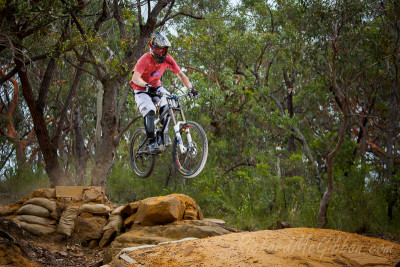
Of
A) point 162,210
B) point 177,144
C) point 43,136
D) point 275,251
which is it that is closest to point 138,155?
point 162,210

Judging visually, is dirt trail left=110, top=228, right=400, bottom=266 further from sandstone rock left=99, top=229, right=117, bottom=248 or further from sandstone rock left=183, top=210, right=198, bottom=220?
sandstone rock left=99, top=229, right=117, bottom=248

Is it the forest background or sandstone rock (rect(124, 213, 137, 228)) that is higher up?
the forest background

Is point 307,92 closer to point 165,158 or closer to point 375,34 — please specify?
point 375,34

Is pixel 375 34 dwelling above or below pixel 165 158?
above

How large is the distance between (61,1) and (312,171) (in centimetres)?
978

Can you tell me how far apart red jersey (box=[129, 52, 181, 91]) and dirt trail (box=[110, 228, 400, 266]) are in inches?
105

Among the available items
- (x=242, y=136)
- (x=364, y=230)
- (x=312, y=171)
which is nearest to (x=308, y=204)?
(x=364, y=230)

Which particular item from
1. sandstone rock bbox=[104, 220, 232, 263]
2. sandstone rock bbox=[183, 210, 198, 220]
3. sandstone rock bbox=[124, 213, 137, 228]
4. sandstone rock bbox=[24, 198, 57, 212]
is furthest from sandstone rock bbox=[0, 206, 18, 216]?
sandstone rock bbox=[183, 210, 198, 220]

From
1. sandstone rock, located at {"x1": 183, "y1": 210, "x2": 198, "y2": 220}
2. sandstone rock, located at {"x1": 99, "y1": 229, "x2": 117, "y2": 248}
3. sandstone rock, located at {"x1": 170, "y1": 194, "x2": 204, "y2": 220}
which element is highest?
sandstone rock, located at {"x1": 170, "y1": 194, "x2": 204, "y2": 220}

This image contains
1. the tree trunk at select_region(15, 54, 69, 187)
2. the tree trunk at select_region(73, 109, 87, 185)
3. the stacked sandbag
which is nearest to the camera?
the stacked sandbag

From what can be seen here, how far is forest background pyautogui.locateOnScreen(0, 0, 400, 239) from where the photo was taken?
9266 millimetres

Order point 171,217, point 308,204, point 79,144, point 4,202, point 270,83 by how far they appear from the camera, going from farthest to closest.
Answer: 1. point 270,83
2. point 79,144
3. point 4,202
4. point 308,204
5. point 171,217

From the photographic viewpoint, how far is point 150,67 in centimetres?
660

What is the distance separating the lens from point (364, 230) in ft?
33.2
